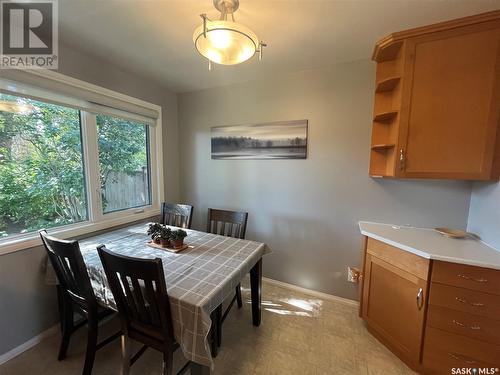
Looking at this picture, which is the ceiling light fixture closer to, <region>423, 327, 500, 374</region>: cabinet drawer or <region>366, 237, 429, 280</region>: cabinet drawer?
<region>366, 237, 429, 280</region>: cabinet drawer

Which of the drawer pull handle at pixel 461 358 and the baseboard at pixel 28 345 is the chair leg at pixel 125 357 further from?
the drawer pull handle at pixel 461 358

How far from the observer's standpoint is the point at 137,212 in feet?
7.97

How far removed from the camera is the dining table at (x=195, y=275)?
3.26ft

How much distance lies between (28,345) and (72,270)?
984 mm

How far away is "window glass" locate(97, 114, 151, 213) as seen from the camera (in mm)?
2090

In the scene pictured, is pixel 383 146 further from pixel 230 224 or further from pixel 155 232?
pixel 155 232

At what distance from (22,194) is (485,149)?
3.30m

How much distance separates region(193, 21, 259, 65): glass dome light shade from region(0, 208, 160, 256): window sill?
1838mm

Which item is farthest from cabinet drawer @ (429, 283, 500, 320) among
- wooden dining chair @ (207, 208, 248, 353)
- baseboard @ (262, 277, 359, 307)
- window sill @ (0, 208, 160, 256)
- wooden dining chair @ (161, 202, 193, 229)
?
window sill @ (0, 208, 160, 256)

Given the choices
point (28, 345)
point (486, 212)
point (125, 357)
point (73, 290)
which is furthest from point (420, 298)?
point (28, 345)

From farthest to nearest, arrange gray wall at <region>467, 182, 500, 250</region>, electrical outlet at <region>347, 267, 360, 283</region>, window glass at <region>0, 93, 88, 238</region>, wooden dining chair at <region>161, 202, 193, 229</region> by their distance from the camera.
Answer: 1. wooden dining chair at <region>161, 202, 193, 229</region>
2. electrical outlet at <region>347, 267, 360, 283</region>
3. window glass at <region>0, 93, 88, 238</region>
4. gray wall at <region>467, 182, 500, 250</region>

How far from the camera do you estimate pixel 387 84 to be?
1.64m

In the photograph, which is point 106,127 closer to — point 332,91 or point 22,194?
point 22,194

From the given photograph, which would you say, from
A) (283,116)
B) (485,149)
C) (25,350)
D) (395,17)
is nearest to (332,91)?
(283,116)
